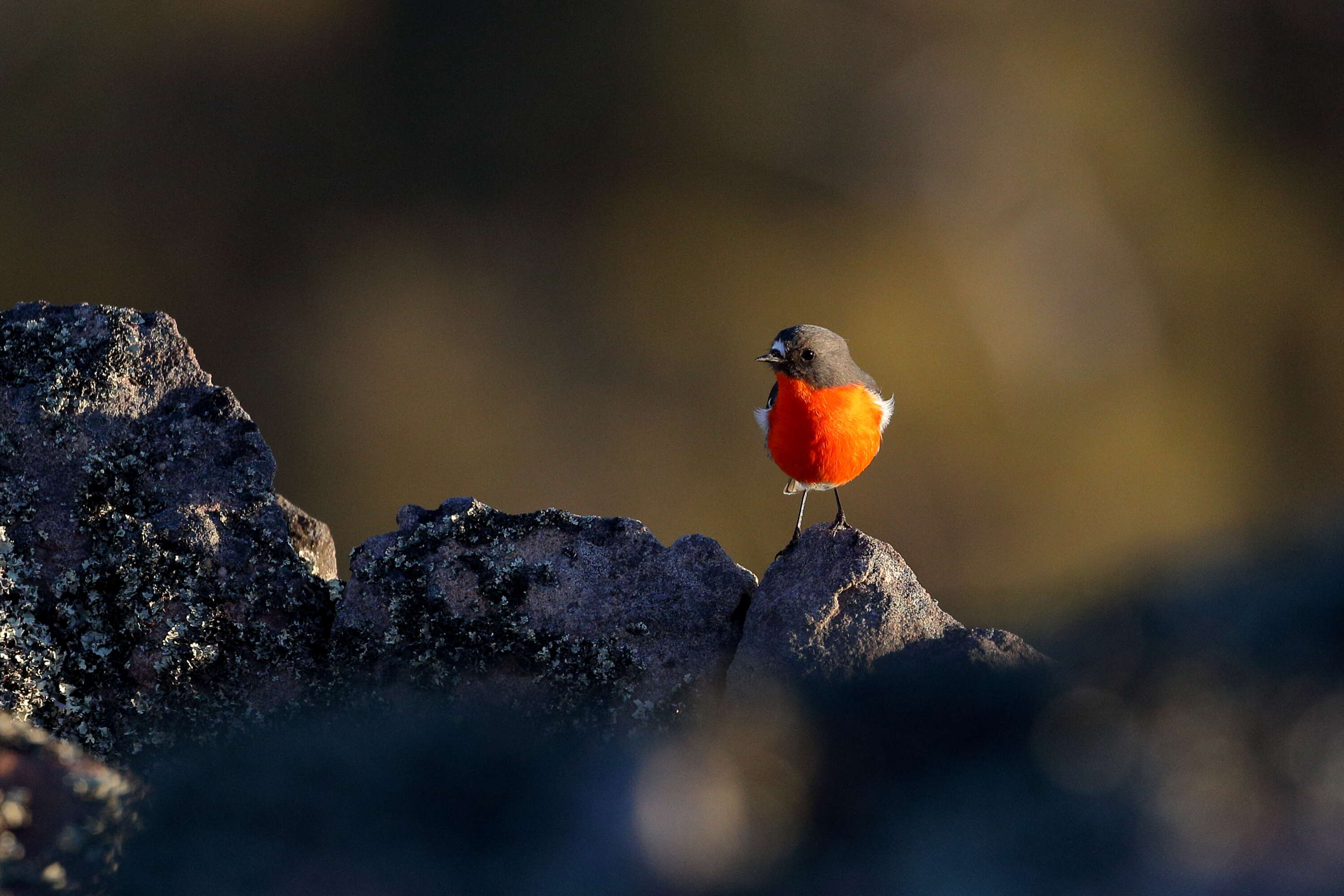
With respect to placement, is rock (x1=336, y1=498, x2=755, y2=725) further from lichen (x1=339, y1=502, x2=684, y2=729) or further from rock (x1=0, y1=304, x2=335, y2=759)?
rock (x1=0, y1=304, x2=335, y2=759)

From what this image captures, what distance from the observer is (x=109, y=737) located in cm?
209

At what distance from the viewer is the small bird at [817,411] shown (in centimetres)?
311

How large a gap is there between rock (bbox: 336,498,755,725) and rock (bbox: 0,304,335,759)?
0.14 meters

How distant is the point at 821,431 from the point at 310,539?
1409 mm

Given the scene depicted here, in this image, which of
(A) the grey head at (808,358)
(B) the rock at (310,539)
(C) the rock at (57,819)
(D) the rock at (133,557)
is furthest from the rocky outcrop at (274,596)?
(A) the grey head at (808,358)

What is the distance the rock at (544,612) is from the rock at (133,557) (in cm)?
14

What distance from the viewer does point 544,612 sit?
2.23m

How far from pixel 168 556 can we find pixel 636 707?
99cm

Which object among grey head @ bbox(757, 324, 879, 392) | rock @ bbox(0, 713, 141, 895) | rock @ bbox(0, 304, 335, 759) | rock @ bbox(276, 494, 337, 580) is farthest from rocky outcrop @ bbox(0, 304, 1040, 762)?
grey head @ bbox(757, 324, 879, 392)

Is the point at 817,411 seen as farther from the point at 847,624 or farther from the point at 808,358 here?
the point at 847,624

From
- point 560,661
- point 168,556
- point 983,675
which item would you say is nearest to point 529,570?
point 560,661

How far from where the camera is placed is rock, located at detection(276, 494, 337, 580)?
2.47 m

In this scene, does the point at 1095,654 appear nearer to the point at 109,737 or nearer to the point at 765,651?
the point at 765,651

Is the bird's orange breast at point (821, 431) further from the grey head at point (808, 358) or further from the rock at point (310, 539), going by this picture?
the rock at point (310, 539)
